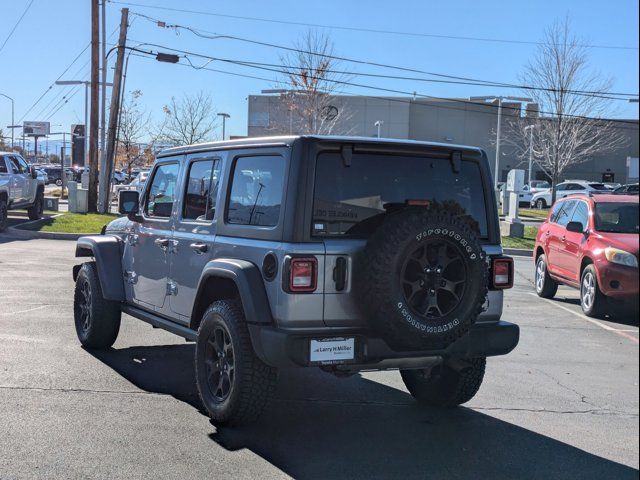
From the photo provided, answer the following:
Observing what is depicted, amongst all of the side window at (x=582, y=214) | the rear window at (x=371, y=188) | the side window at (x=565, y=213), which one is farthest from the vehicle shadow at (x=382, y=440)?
the side window at (x=565, y=213)

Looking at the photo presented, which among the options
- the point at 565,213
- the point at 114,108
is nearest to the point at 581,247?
the point at 565,213

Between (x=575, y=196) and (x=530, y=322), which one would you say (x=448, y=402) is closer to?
(x=530, y=322)

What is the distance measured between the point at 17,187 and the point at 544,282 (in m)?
15.2

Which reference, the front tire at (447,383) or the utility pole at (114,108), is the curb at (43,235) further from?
the front tire at (447,383)

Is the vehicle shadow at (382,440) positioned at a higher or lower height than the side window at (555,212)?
lower

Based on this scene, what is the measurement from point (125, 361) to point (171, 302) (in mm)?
1292

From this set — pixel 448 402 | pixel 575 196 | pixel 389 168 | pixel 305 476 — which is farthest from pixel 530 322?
pixel 305 476

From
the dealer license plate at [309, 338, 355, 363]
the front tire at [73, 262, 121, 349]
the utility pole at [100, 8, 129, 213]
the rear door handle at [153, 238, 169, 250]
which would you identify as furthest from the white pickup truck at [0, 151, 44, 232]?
the dealer license plate at [309, 338, 355, 363]

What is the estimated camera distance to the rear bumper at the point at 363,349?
161 inches

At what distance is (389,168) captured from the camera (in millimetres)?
4551

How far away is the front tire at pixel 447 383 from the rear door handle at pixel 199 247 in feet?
6.14

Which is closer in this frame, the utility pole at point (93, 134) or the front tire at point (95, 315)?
the front tire at point (95, 315)

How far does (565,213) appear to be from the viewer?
10930 mm

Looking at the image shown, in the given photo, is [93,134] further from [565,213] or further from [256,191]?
[256,191]
